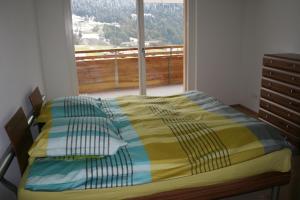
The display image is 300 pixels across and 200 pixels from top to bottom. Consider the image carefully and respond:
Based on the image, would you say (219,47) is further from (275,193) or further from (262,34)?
(275,193)

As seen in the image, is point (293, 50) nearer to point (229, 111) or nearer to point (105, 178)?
point (229, 111)

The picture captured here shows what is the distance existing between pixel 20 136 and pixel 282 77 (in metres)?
2.70

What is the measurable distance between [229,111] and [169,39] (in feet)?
7.35

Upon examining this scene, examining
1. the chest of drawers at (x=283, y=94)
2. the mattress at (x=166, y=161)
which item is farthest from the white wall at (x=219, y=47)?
the mattress at (x=166, y=161)

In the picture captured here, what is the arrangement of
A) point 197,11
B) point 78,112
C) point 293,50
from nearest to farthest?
point 78,112
point 293,50
point 197,11

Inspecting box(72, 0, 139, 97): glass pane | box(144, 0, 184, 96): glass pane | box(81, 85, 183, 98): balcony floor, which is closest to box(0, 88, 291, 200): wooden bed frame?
box(72, 0, 139, 97): glass pane

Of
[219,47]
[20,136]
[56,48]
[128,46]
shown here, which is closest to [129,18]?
[128,46]

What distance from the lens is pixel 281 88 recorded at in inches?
126

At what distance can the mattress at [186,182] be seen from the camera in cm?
Result: 162

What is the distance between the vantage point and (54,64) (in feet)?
12.9

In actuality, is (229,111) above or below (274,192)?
above

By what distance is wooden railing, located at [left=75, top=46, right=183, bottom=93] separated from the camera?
4367 millimetres

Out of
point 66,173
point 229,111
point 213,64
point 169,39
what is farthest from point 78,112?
point 213,64

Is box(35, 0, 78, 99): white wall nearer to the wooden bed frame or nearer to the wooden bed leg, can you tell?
the wooden bed frame
